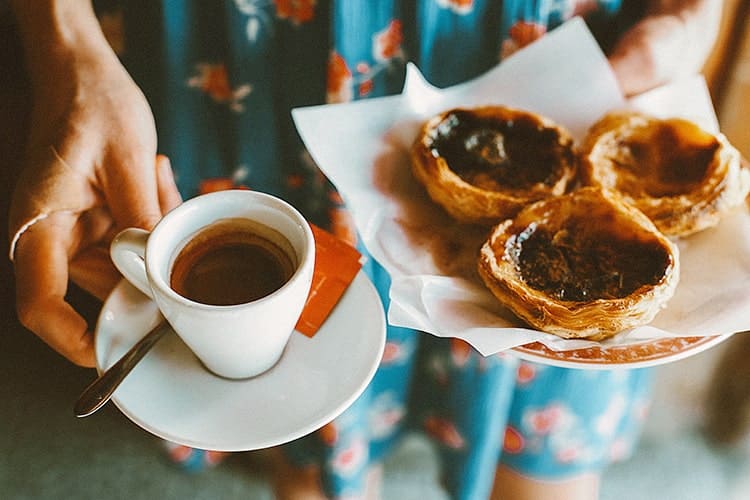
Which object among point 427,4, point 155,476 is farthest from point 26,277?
point 155,476

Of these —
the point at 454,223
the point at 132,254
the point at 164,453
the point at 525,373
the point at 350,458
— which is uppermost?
the point at 132,254

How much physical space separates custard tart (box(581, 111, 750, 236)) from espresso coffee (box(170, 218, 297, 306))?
419 mm

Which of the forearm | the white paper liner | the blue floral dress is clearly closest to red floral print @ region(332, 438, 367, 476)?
the blue floral dress

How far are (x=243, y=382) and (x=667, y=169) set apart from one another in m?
0.57

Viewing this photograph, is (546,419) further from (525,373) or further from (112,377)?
(112,377)

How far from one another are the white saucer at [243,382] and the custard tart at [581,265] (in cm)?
15

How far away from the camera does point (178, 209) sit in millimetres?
655

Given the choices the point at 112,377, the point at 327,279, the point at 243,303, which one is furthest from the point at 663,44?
the point at 112,377

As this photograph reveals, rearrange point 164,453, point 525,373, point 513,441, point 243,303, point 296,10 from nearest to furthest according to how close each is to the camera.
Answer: point 243,303 < point 296,10 < point 525,373 < point 513,441 < point 164,453

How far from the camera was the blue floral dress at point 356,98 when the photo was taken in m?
0.90

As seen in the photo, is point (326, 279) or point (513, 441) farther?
point (513, 441)

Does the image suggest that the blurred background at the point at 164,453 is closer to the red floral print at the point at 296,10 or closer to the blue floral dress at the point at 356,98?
the blue floral dress at the point at 356,98

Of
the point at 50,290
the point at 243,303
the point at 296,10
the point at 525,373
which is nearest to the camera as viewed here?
the point at 243,303

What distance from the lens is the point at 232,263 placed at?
69 centimetres
